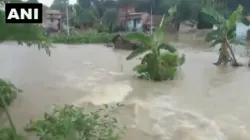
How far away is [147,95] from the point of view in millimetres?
9805

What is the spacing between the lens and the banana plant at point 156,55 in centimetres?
1172

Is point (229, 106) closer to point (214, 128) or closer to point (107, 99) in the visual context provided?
point (214, 128)

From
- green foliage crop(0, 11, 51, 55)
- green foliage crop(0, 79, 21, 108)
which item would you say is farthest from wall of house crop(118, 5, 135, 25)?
green foliage crop(0, 11, 51, 55)

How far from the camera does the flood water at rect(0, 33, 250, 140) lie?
6.93 meters

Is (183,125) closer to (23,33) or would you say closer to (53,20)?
(23,33)

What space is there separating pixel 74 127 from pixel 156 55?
6465 mm

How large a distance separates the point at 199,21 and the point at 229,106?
26115mm

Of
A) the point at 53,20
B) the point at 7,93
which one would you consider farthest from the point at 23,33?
the point at 53,20

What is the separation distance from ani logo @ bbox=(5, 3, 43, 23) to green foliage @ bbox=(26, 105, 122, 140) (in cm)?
155

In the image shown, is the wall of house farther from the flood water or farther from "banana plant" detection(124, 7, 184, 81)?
"banana plant" detection(124, 7, 184, 81)

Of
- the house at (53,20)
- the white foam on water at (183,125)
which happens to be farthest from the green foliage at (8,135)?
the house at (53,20)

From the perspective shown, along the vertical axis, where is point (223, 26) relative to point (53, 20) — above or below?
below

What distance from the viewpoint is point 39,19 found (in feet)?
16.6

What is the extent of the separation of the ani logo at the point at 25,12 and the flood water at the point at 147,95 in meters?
2.20
